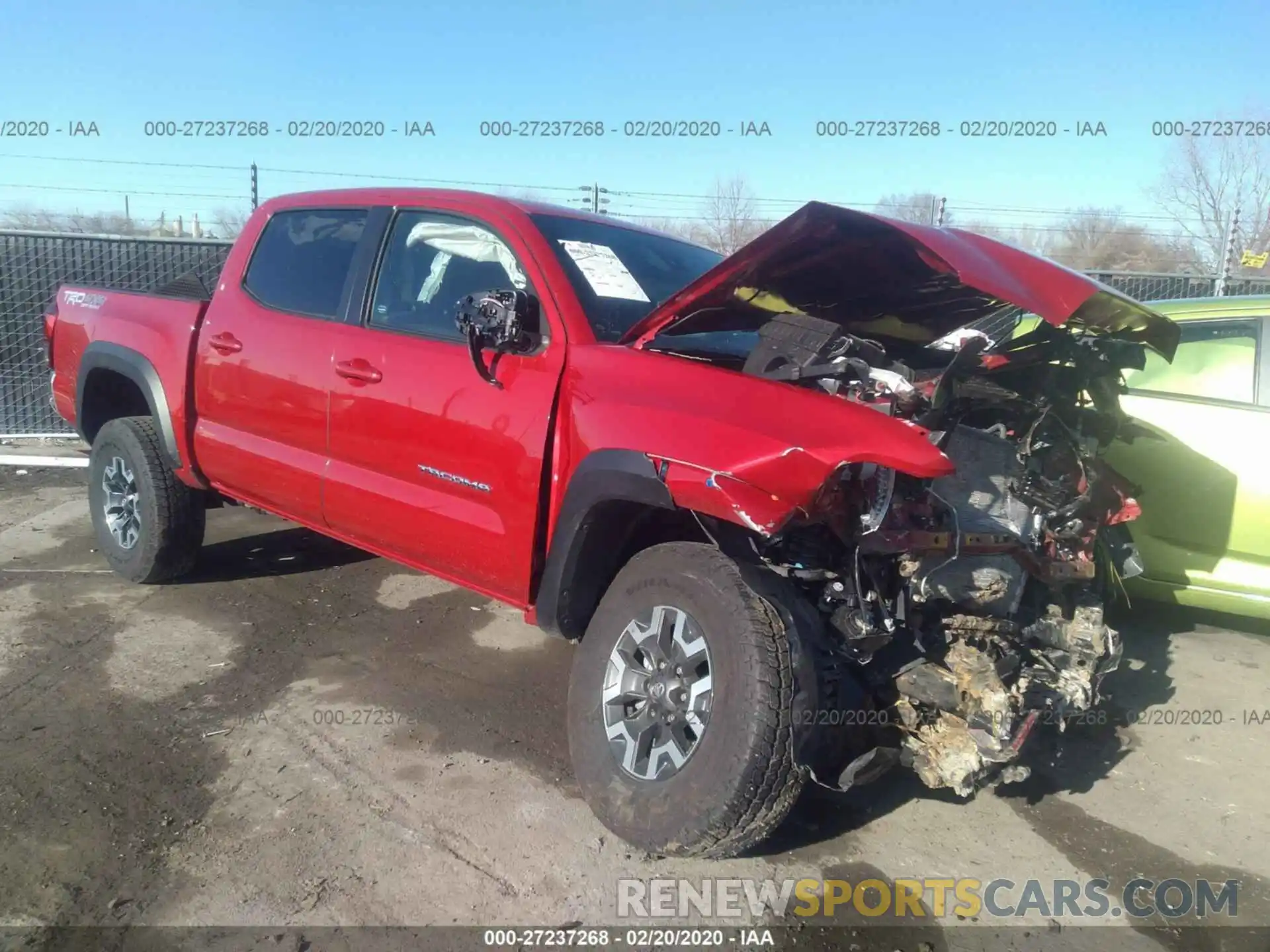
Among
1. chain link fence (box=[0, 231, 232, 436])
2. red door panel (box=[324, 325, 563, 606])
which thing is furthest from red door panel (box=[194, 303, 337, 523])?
chain link fence (box=[0, 231, 232, 436])

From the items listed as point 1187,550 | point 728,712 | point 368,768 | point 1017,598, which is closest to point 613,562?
point 728,712

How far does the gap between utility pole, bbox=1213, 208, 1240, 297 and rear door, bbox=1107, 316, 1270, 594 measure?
691cm

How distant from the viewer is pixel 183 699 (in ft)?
12.1

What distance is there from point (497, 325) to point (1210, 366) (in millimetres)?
3557

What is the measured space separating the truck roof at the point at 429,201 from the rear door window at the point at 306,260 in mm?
52

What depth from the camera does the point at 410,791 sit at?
10.2 feet

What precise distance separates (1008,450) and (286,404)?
2.94 meters

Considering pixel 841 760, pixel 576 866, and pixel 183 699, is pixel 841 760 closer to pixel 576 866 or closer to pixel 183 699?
pixel 576 866

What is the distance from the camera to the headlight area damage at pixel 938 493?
2.57 m

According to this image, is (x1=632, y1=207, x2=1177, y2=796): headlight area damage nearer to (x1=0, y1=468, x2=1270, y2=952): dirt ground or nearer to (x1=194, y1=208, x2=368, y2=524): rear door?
(x1=0, y1=468, x2=1270, y2=952): dirt ground

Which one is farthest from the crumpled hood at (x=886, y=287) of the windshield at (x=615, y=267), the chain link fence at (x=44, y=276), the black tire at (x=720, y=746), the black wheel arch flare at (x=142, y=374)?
the chain link fence at (x=44, y=276)

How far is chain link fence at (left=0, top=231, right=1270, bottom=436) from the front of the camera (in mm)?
8695

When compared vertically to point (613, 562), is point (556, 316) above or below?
above

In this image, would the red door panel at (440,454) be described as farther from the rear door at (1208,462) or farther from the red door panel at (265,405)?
Answer: the rear door at (1208,462)
